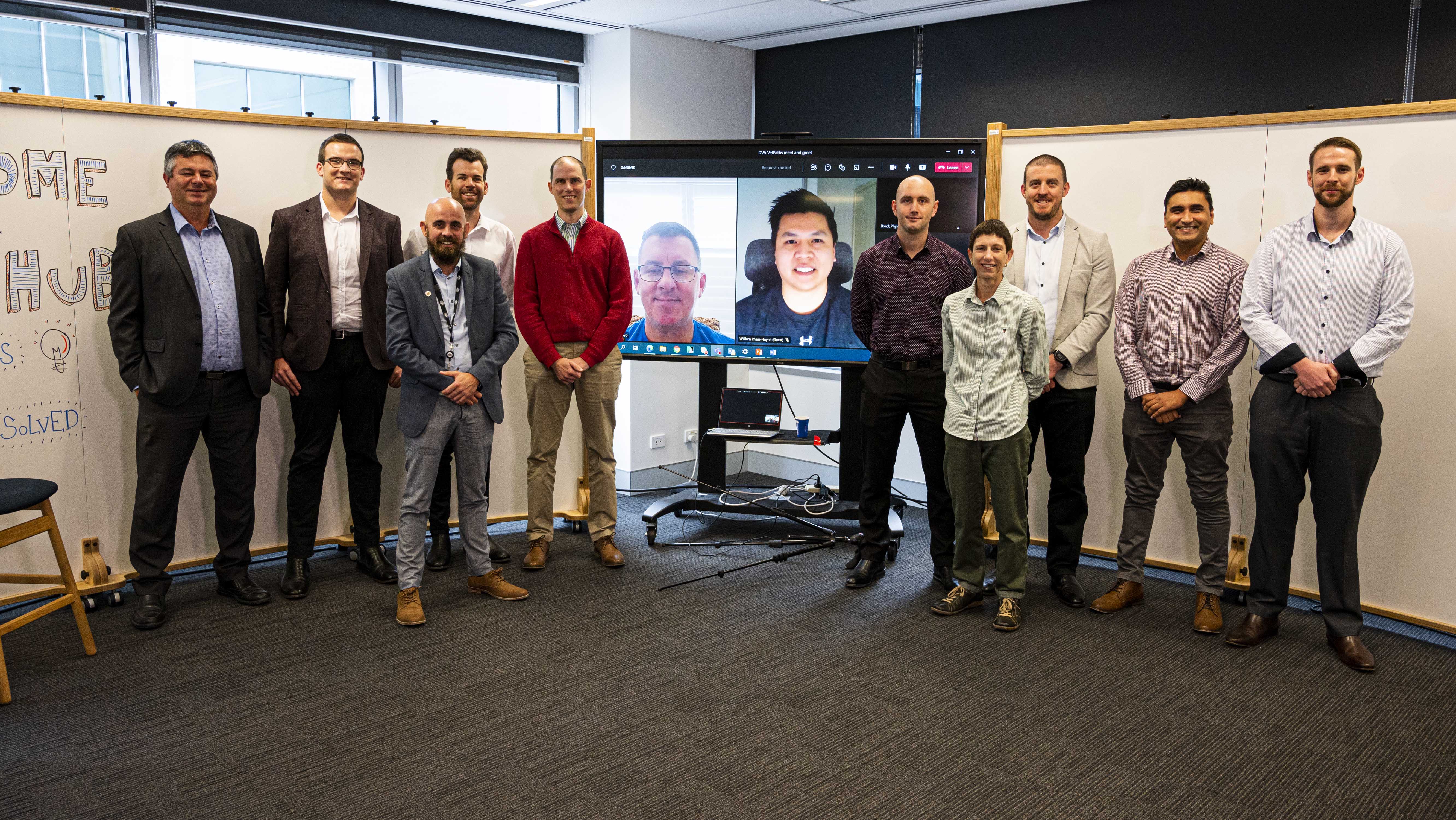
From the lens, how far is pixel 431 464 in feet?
11.8

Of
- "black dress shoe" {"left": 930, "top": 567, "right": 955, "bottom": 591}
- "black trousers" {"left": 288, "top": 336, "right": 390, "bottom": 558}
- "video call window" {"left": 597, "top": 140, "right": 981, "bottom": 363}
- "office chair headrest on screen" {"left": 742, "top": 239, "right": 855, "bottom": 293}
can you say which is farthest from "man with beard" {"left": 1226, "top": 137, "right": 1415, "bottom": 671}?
"black trousers" {"left": 288, "top": 336, "right": 390, "bottom": 558}

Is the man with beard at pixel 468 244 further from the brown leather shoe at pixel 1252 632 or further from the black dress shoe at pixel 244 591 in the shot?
the brown leather shoe at pixel 1252 632

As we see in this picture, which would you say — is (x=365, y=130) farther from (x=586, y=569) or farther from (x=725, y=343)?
(x=586, y=569)

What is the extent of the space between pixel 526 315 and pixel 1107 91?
3.47 m

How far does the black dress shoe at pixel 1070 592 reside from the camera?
3.89 m

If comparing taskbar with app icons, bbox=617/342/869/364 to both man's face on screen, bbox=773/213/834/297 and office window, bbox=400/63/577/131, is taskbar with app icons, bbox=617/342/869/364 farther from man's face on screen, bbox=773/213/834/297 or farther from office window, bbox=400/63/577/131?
office window, bbox=400/63/577/131

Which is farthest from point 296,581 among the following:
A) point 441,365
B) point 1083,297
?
point 1083,297

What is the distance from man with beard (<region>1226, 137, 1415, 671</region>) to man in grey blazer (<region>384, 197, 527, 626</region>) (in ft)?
9.29

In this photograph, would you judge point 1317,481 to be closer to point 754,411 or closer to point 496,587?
point 754,411

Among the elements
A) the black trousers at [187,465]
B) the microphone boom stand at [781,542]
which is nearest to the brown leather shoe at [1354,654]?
the microphone boom stand at [781,542]

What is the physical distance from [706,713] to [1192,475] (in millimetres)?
2171

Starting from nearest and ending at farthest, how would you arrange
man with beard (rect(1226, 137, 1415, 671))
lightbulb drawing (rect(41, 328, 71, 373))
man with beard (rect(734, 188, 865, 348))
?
man with beard (rect(1226, 137, 1415, 671)) < lightbulb drawing (rect(41, 328, 71, 373)) < man with beard (rect(734, 188, 865, 348))

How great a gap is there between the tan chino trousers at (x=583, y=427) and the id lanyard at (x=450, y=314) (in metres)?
0.71

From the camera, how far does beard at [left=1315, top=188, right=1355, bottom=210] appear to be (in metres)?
3.21
